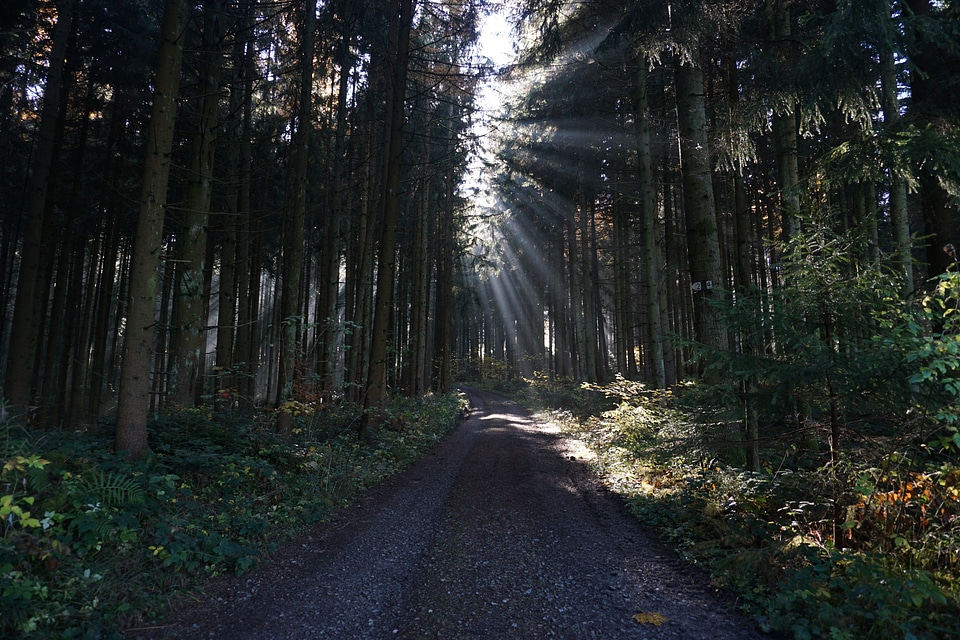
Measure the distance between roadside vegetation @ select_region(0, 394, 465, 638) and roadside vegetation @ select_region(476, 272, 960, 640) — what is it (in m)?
4.95

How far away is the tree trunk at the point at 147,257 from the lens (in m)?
5.55

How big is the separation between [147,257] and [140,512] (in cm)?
315

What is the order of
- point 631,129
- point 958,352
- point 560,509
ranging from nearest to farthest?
point 958,352, point 560,509, point 631,129

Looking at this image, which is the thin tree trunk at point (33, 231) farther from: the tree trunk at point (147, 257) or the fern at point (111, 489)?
the fern at point (111, 489)

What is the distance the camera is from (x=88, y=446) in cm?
510

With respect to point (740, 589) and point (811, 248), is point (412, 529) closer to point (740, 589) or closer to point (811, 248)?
point (740, 589)

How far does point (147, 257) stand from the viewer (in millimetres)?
5664

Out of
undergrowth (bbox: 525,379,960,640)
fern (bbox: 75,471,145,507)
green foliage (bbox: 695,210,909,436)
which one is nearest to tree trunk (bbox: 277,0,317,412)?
fern (bbox: 75,471,145,507)

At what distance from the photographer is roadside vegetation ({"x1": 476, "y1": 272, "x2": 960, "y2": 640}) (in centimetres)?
317

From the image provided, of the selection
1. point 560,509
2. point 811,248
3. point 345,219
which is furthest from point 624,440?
point 345,219

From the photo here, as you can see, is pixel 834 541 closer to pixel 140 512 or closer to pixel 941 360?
pixel 941 360

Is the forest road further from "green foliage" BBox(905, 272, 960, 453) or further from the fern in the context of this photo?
"green foliage" BBox(905, 272, 960, 453)

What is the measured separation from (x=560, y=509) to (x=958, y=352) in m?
4.88

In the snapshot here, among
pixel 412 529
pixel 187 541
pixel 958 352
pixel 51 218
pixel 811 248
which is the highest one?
pixel 51 218
